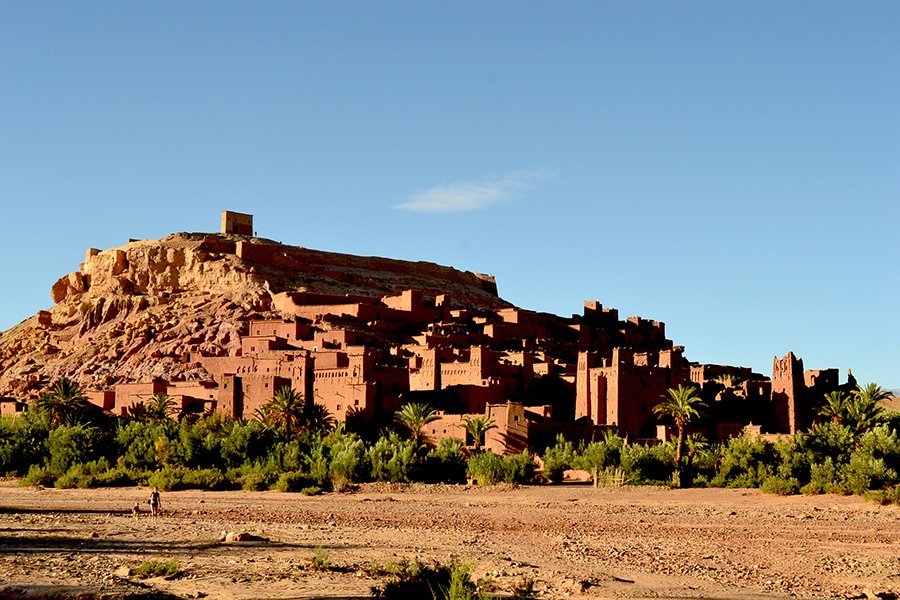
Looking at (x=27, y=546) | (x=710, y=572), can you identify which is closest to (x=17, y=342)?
(x=27, y=546)

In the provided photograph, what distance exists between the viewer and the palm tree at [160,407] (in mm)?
50500

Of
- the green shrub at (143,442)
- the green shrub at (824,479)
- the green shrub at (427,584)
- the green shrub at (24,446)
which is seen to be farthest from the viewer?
the green shrub at (24,446)

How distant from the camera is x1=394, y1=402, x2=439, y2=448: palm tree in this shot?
148 ft

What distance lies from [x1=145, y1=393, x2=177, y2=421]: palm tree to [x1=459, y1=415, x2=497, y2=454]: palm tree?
1289cm

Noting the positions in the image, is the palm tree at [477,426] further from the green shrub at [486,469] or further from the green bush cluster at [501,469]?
the green bush cluster at [501,469]

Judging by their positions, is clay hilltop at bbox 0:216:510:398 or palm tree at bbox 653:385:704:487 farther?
clay hilltop at bbox 0:216:510:398

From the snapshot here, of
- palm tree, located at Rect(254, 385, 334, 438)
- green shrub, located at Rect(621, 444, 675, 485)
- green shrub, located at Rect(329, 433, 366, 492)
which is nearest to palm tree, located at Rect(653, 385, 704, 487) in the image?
green shrub, located at Rect(621, 444, 675, 485)

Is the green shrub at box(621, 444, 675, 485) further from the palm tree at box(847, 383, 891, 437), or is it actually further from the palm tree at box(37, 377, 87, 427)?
the palm tree at box(37, 377, 87, 427)

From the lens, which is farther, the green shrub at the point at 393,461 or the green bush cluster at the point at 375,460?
the green shrub at the point at 393,461

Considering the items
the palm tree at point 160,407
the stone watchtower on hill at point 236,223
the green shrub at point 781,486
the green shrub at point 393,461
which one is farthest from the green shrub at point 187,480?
the stone watchtower on hill at point 236,223

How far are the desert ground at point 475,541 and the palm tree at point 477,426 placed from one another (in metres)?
4.17

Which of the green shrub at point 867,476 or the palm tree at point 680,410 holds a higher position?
the palm tree at point 680,410

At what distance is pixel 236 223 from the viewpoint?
83625mm

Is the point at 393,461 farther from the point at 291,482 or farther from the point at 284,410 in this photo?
the point at 284,410
